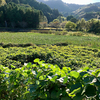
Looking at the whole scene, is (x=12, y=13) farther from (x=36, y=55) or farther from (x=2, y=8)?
(x=36, y=55)

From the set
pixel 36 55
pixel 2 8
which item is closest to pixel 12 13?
pixel 2 8

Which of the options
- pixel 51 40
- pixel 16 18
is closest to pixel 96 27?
pixel 51 40

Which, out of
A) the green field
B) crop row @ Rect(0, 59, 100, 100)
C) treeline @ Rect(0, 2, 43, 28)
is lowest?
the green field

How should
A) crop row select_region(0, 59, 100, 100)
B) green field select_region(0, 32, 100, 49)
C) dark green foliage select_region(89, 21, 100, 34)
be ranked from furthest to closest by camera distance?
dark green foliage select_region(89, 21, 100, 34) → green field select_region(0, 32, 100, 49) → crop row select_region(0, 59, 100, 100)

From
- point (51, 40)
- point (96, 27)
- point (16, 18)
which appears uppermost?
point (16, 18)

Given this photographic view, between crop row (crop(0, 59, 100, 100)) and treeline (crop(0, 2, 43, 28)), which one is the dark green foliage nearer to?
treeline (crop(0, 2, 43, 28))

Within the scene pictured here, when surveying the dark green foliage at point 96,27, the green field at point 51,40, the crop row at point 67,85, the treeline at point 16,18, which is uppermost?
the treeline at point 16,18

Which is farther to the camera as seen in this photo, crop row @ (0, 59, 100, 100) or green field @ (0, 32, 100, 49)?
green field @ (0, 32, 100, 49)

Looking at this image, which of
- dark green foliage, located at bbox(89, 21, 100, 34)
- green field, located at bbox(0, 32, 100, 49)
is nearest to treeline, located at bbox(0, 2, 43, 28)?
dark green foliage, located at bbox(89, 21, 100, 34)

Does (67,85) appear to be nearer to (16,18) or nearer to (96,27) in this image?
(96,27)

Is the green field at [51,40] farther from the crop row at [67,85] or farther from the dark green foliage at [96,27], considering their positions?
the dark green foliage at [96,27]

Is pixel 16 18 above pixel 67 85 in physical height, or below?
above

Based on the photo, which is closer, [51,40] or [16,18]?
[51,40]

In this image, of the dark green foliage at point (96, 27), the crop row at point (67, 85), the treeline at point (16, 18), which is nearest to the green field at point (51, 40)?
the crop row at point (67, 85)
